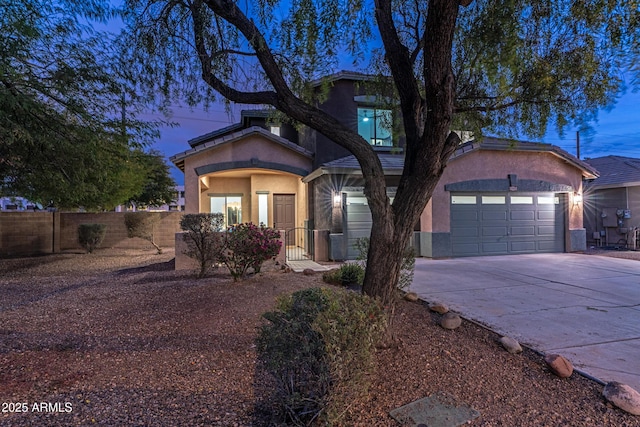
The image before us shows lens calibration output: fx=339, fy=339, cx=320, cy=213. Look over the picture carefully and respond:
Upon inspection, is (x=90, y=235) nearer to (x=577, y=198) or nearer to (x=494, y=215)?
(x=494, y=215)

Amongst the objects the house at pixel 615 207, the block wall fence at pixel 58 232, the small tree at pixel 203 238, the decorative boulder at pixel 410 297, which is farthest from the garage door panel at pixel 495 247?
the block wall fence at pixel 58 232

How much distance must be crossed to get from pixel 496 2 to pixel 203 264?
6964 millimetres

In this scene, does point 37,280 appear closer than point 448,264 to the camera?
Yes

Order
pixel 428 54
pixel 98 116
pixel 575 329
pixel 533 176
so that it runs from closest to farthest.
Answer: pixel 428 54 < pixel 575 329 < pixel 98 116 < pixel 533 176

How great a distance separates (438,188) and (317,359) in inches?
402

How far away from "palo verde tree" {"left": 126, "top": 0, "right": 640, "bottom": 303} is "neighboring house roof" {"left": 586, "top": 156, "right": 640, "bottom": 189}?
532 inches

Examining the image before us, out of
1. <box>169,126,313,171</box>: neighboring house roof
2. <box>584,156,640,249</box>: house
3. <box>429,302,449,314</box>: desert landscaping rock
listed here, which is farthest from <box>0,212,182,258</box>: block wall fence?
<box>584,156,640,249</box>: house

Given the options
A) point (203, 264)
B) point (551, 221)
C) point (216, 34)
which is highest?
point (216, 34)

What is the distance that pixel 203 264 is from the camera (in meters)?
7.55

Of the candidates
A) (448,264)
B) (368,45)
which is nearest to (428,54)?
(368,45)

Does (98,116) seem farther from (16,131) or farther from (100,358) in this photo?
(100,358)

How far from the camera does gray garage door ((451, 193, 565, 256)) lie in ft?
39.1

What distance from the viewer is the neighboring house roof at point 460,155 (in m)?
10.6

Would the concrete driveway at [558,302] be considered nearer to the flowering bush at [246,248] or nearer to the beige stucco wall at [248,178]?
the flowering bush at [246,248]
